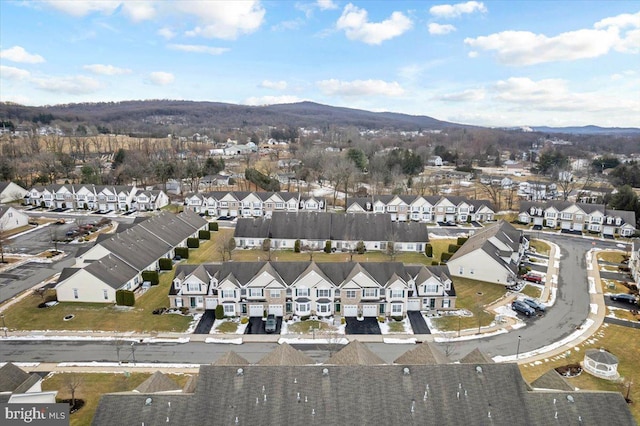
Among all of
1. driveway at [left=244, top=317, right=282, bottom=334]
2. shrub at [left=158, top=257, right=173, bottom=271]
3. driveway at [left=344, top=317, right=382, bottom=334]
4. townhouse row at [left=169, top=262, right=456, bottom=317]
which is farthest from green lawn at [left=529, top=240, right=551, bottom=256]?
shrub at [left=158, top=257, right=173, bottom=271]

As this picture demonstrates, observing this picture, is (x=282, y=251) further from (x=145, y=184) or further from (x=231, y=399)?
(x=145, y=184)

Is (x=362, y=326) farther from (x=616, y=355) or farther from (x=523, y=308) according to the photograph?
(x=616, y=355)

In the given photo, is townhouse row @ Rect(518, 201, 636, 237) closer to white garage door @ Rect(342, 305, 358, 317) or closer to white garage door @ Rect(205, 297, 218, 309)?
white garage door @ Rect(342, 305, 358, 317)

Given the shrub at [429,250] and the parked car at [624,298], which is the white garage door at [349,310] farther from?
the parked car at [624,298]

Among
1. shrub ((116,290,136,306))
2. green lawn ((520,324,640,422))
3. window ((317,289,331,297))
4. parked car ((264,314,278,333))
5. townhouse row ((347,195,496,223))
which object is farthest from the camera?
townhouse row ((347,195,496,223))

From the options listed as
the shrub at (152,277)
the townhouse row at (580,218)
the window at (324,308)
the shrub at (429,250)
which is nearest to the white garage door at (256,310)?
the window at (324,308)

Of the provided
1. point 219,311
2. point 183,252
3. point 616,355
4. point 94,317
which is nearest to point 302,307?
point 219,311

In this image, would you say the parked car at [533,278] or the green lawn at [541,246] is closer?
the parked car at [533,278]
